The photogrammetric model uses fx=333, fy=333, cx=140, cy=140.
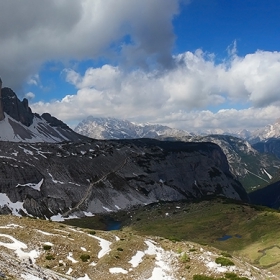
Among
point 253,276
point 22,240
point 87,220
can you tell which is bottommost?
point 87,220

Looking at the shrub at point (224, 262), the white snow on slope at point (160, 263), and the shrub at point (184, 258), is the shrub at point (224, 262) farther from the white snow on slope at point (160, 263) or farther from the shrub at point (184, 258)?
the white snow on slope at point (160, 263)

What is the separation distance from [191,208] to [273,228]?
78.8m

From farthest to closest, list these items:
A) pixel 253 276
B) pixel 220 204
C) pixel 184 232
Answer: pixel 220 204
pixel 184 232
pixel 253 276

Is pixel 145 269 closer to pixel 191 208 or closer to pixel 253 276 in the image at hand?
pixel 253 276

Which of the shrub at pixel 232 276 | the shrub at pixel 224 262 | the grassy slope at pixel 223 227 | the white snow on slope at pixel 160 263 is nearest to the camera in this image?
the shrub at pixel 232 276

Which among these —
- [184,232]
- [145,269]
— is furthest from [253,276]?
[184,232]

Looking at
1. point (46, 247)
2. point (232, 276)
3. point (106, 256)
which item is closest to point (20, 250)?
point (46, 247)

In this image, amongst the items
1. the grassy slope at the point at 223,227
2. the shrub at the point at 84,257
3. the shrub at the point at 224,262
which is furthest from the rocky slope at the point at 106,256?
the grassy slope at the point at 223,227

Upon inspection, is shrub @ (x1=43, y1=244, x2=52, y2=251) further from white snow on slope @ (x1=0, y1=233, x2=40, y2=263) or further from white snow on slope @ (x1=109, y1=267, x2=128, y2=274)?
white snow on slope @ (x1=109, y1=267, x2=128, y2=274)

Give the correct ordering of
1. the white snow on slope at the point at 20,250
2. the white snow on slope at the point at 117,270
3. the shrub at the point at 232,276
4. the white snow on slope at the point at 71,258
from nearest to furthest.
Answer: the shrub at the point at 232,276
the white snow on slope at the point at 117,270
the white snow on slope at the point at 20,250
the white snow on slope at the point at 71,258

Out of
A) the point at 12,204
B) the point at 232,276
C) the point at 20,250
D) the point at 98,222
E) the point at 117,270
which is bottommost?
the point at 98,222

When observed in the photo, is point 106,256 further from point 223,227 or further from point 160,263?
point 223,227

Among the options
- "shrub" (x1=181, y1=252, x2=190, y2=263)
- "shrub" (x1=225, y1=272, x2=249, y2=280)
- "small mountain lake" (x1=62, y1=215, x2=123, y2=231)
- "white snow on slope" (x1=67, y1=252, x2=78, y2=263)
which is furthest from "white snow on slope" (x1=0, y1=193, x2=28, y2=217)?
"shrub" (x1=225, y1=272, x2=249, y2=280)

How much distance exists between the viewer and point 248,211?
167625 millimetres
